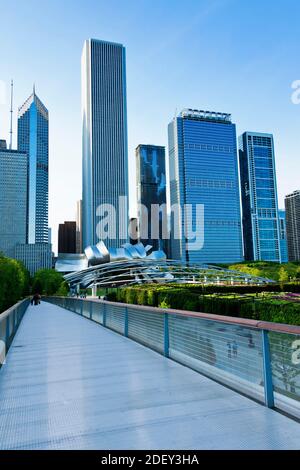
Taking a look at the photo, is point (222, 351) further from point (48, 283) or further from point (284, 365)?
point (48, 283)

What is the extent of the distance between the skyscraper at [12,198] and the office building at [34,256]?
11155 mm

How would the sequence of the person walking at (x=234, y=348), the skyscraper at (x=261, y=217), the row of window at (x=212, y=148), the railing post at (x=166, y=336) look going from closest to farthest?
the person walking at (x=234, y=348) → the railing post at (x=166, y=336) → the row of window at (x=212, y=148) → the skyscraper at (x=261, y=217)

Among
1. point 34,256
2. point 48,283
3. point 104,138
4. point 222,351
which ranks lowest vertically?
point 48,283

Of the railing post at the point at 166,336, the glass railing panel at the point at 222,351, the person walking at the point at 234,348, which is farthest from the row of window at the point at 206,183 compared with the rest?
the person walking at the point at 234,348

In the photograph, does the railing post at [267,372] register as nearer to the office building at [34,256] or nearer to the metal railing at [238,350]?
the metal railing at [238,350]

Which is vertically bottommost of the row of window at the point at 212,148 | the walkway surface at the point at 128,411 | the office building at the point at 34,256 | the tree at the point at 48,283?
the tree at the point at 48,283

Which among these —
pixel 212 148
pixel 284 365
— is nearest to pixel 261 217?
pixel 212 148

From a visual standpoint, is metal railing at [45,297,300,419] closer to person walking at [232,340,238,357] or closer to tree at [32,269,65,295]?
person walking at [232,340,238,357]

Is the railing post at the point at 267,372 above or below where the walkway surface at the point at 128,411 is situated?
above

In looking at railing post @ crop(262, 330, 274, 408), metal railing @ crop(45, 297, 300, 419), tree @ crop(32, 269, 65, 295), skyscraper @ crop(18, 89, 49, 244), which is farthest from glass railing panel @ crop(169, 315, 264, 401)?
skyscraper @ crop(18, 89, 49, 244)

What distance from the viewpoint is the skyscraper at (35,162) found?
174375mm

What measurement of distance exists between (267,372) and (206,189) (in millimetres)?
163734

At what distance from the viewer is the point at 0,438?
10.8 feet

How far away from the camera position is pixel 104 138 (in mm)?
163875
